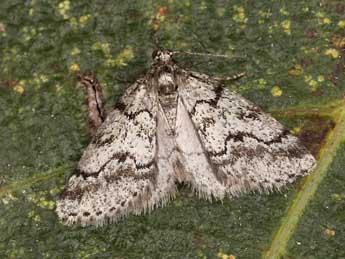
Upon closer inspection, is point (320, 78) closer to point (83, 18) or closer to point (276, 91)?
point (276, 91)

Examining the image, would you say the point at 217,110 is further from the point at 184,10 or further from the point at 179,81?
the point at 184,10

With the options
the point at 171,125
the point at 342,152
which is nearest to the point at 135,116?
the point at 171,125

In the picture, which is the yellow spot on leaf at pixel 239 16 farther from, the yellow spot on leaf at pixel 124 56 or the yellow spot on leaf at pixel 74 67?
the yellow spot on leaf at pixel 74 67

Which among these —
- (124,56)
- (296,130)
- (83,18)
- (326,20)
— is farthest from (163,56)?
(326,20)

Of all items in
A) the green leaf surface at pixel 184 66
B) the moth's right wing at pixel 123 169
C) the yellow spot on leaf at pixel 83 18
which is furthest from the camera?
the yellow spot on leaf at pixel 83 18

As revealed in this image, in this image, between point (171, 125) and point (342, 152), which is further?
point (171, 125)

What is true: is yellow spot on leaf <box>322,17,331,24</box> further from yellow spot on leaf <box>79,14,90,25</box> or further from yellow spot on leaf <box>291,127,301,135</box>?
yellow spot on leaf <box>79,14,90,25</box>

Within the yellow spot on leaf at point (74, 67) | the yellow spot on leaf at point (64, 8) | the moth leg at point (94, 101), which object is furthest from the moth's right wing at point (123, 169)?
the yellow spot on leaf at point (64, 8)

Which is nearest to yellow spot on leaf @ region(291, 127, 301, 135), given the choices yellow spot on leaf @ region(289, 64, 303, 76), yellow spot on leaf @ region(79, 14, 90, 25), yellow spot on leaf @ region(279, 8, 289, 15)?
yellow spot on leaf @ region(289, 64, 303, 76)
